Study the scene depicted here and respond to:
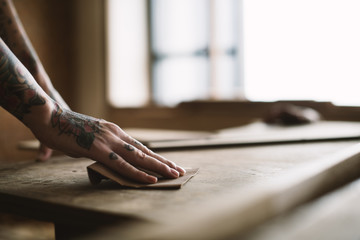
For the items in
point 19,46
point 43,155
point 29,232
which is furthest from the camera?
point 29,232

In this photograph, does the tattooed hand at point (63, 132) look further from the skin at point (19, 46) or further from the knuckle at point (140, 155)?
the skin at point (19, 46)

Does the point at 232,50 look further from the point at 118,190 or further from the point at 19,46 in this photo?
the point at 118,190

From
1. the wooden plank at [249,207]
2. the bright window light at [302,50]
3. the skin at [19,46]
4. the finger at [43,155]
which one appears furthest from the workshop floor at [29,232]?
the bright window light at [302,50]

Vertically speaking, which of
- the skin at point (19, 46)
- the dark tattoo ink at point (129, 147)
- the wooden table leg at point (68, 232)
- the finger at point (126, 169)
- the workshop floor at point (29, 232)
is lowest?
the workshop floor at point (29, 232)

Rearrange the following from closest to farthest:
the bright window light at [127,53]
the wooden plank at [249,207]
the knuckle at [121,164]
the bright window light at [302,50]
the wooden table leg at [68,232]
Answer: the wooden plank at [249,207] < the wooden table leg at [68,232] < the knuckle at [121,164] < the bright window light at [302,50] < the bright window light at [127,53]

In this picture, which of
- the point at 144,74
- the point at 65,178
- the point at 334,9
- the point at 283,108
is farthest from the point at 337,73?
the point at 65,178

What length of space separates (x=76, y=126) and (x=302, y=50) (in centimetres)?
296

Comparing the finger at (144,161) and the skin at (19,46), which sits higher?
the skin at (19,46)

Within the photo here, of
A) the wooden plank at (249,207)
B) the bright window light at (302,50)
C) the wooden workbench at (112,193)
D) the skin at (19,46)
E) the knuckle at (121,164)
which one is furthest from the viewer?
the bright window light at (302,50)

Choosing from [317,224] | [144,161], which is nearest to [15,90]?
[144,161]

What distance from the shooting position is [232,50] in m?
3.94

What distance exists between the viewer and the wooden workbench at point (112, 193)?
694 mm

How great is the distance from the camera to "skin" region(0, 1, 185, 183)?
938 millimetres

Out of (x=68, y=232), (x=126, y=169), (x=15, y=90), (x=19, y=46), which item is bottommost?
(x=68, y=232)
